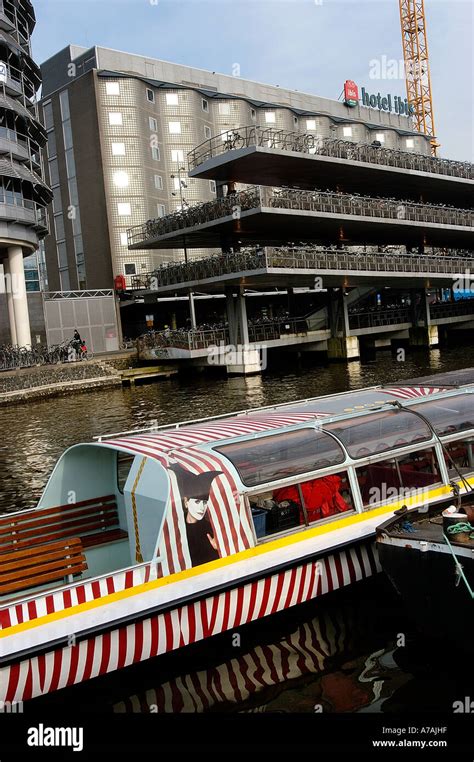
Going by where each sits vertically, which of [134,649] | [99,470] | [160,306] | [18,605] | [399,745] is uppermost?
[160,306]

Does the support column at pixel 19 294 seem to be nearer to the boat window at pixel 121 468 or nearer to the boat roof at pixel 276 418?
the boat roof at pixel 276 418

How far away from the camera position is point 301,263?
138 feet

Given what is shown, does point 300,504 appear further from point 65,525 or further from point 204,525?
point 65,525

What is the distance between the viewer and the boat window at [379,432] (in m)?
9.95

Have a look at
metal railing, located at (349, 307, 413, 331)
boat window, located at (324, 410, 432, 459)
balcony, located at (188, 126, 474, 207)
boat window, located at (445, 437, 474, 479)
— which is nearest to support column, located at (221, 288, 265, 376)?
balcony, located at (188, 126, 474, 207)

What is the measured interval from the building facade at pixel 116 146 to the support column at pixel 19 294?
18.7 metres

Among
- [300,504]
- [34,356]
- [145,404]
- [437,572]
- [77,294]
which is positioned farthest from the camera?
[77,294]

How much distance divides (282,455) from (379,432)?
72.8 inches

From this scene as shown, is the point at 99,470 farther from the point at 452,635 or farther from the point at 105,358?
the point at 105,358

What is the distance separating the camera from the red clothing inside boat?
31.2ft


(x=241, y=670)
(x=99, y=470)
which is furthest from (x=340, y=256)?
(x=241, y=670)

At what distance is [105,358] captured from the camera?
45.0 meters

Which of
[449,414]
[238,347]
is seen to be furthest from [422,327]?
[449,414]

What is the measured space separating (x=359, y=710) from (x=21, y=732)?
11.3 feet
